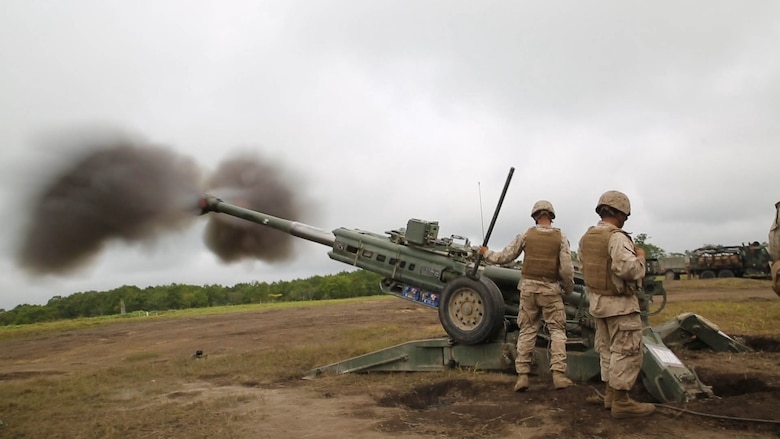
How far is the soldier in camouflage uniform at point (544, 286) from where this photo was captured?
6.12 m

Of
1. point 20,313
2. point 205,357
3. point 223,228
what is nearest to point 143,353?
point 205,357

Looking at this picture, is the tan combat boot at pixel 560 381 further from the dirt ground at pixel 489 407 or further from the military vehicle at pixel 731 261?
the military vehicle at pixel 731 261

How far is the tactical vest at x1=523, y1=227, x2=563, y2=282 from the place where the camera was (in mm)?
6129

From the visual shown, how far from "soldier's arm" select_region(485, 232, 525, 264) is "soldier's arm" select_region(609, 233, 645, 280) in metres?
1.48

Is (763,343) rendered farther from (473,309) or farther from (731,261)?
(731,261)

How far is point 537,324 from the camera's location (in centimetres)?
631

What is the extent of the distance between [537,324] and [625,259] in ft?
5.70

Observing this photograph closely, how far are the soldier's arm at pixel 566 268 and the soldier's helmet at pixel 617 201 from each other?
1.13m

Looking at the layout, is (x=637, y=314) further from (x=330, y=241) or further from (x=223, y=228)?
(x=223, y=228)

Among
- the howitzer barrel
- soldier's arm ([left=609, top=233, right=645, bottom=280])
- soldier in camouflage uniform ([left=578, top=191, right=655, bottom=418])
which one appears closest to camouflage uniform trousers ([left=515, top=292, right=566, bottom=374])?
soldier in camouflage uniform ([left=578, top=191, right=655, bottom=418])

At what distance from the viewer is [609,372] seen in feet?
16.1

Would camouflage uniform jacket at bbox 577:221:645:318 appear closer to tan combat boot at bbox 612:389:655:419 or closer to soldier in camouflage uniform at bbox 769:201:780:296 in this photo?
tan combat boot at bbox 612:389:655:419

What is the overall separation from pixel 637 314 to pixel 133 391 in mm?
6397

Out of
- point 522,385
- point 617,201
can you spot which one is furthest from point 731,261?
point 617,201
